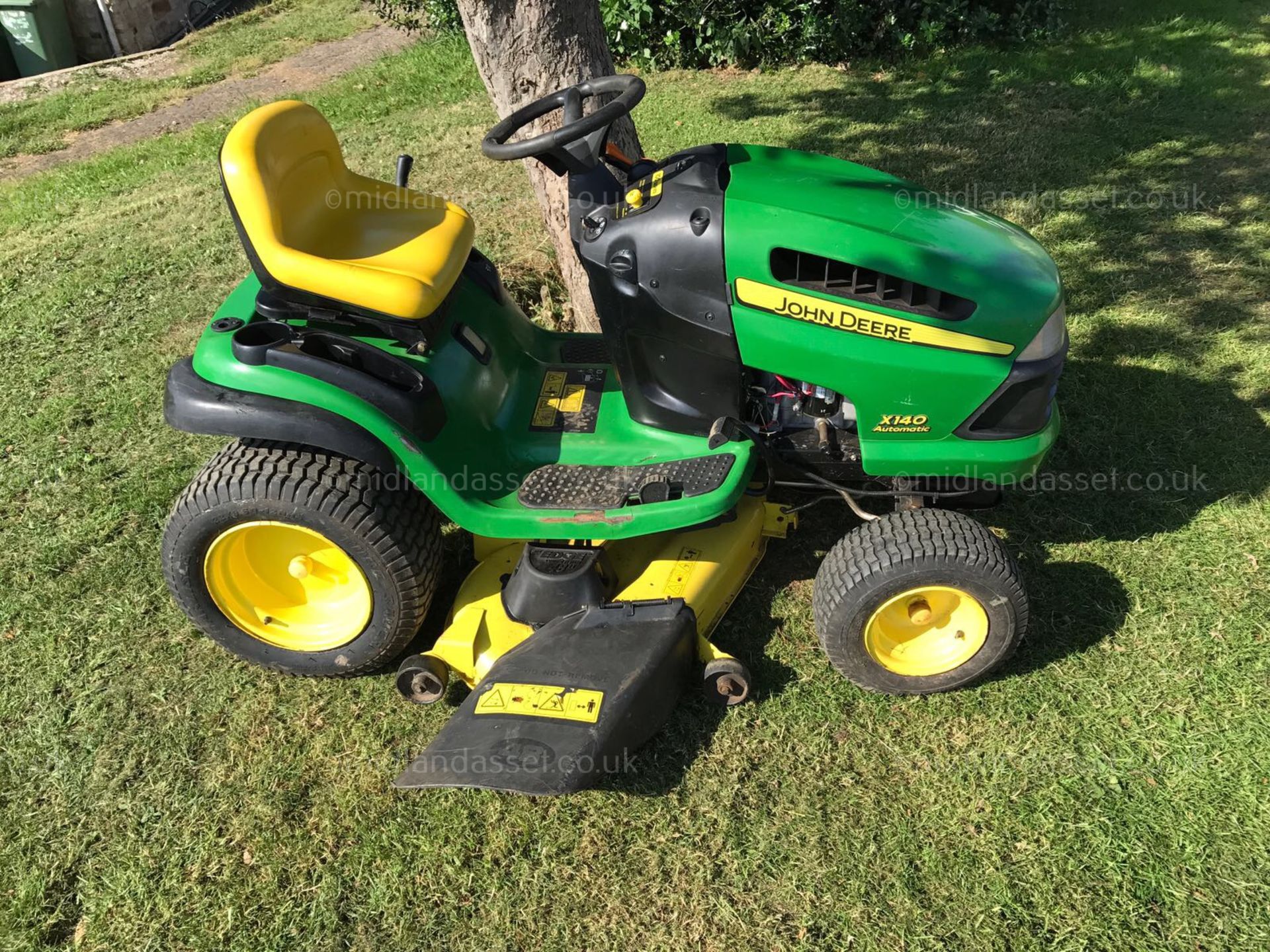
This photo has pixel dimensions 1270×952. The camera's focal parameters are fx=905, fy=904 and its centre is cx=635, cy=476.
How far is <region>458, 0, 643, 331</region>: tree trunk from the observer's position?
3.71m

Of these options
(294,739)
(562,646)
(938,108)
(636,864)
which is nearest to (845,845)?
(636,864)

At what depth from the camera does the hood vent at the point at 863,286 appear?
249cm

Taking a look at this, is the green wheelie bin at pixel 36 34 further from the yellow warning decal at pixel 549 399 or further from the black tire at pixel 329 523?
the yellow warning decal at pixel 549 399

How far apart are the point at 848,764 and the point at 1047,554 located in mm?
1190

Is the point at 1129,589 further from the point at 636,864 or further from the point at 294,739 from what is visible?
the point at 294,739

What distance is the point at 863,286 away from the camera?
2.52 meters

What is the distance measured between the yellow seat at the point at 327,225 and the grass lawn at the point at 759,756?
129 cm

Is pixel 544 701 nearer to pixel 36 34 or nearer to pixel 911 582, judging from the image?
pixel 911 582

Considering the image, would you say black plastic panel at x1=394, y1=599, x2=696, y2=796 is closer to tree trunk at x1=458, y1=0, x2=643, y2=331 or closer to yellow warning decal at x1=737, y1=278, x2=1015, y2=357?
yellow warning decal at x1=737, y1=278, x2=1015, y2=357

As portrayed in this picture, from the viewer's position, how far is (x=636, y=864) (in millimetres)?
2459

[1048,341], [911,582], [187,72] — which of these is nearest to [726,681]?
[911,582]

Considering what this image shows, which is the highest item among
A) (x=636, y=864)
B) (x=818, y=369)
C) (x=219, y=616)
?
(x=818, y=369)

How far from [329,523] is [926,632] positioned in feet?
6.10

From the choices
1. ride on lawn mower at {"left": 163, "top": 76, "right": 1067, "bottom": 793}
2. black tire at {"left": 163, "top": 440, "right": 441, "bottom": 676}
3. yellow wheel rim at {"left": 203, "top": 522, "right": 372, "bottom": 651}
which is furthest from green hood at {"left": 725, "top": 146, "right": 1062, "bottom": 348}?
yellow wheel rim at {"left": 203, "top": 522, "right": 372, "bottom": 651}
